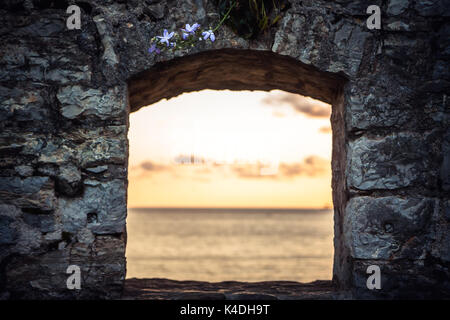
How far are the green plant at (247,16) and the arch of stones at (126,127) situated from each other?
0.16 ft

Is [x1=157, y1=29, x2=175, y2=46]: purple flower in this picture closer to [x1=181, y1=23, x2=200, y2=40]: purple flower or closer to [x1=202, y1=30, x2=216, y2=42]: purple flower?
[x1=181, y1=23, x2=200, y2=40]: purple flower

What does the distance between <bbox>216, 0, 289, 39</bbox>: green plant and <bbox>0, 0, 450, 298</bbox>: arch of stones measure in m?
0.05

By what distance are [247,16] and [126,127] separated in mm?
880

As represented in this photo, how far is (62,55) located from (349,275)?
1951 millimetres

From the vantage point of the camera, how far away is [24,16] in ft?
7.52

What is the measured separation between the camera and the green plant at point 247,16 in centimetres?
229

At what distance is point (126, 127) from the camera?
2.31 meters

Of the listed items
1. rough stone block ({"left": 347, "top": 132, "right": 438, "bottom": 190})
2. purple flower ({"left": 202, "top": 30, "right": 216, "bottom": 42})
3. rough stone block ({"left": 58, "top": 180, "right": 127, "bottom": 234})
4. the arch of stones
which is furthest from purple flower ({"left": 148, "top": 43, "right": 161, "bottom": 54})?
rough stone block ({"left": 347, "top": 132, "right": 438, "bottom": 190})

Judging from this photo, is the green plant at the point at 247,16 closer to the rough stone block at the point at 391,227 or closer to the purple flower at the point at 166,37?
the purple flower at the point at 166,37

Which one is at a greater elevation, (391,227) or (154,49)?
(154,49)

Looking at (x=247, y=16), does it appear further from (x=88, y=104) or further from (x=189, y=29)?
(x=88, y=104)

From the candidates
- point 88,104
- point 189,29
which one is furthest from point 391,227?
point 88,104

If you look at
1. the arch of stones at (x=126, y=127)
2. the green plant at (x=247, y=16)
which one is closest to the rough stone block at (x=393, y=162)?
the arch of stones at (x=126, y=127)
